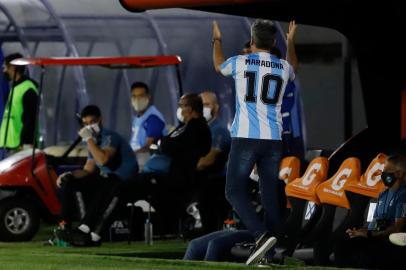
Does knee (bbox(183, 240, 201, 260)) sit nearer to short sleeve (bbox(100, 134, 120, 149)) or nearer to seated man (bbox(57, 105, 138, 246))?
seated man (bbox(57, 105, 138, 246))

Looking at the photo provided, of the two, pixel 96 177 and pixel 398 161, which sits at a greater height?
pixel 398 161

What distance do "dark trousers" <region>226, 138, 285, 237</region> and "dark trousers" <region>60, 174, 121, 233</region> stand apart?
4.41 metres

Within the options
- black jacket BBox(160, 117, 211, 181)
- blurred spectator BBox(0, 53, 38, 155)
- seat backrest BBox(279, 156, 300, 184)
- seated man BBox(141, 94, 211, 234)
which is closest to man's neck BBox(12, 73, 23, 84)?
blurred spectator BBox(0, 53, 38, 155)

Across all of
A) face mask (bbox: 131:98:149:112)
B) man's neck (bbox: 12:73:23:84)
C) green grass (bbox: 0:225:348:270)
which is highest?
man's neck (bbox: 12:73:23:84)

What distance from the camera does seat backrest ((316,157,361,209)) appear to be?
13.7m

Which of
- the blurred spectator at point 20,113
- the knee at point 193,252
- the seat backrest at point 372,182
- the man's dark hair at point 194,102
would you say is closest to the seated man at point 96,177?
the man's dark hair at point 194,102

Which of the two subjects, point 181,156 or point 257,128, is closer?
point 257,128

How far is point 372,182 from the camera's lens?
1354 centimetres

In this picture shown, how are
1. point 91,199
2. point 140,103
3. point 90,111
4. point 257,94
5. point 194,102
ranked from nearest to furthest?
point 257,94 → point 194,102 → point 90,111 → point 91,199 → point 140,103

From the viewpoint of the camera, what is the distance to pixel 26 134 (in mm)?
19578

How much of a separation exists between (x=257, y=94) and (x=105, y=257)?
2118mm

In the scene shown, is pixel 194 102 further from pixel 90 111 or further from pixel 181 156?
pixel 90 111

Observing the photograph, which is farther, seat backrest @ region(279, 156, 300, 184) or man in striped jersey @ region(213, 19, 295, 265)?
seat backrest @ region(279, 156, 300, 184)

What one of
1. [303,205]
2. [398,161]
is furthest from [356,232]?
[303,205]
